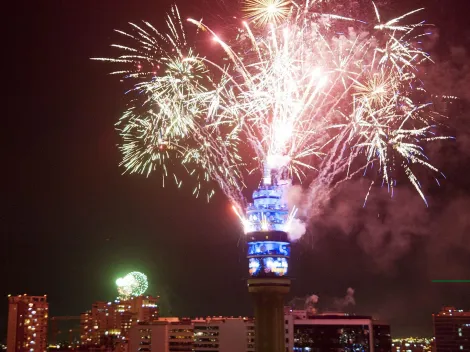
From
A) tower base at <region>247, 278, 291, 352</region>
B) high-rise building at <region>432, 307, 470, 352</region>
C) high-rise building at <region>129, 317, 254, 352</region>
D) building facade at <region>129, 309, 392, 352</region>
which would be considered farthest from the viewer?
high-rise building at <region>432, 307, 470, 352</region>

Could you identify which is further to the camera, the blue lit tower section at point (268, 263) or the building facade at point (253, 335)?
the building facade at point (253, 335)

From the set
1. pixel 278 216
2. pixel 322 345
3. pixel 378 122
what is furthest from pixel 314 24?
pixel 322 345

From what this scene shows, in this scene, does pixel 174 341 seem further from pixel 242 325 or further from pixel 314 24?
pixel 314 24

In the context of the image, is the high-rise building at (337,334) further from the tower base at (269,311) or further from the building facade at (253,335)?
the tower base at (269,311)

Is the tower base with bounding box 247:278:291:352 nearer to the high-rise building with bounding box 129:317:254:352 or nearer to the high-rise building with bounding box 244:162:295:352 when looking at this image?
the high-rise building with bounding box 244:162:295:352

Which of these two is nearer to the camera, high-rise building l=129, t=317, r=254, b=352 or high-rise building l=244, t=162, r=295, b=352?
high-rise building l=244, t=162, r=295, b=352

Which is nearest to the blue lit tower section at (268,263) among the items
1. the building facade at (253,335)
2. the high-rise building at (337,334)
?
the building facade at (253,335)

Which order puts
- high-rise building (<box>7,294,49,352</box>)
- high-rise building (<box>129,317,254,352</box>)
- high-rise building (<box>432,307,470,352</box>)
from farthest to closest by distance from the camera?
high-rise building (<box>432,307,470,352</box>), high-rise building (<box>7,294,49,352</box>), high-rise building (<box>129,317,254,352</box>)

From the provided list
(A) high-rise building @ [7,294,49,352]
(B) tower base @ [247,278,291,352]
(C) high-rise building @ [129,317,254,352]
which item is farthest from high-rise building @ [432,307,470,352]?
(B) tower base @ [247,278,291,352]
